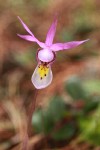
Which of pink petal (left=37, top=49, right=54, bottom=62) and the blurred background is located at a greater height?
the blurred background

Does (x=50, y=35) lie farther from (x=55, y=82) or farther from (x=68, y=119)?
(x=55, y=82)

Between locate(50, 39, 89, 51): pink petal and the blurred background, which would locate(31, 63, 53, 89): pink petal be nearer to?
locate(50, 39, 89, 51): pink petal

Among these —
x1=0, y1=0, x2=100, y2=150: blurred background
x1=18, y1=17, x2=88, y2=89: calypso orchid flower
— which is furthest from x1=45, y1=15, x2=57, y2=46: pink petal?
x1=0, y1=0, x2=100, y2=150: blurred background

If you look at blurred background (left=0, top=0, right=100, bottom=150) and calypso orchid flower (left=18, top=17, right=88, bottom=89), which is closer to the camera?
calypso orchid flower (left=18, top=17, right=88, bottom=89)

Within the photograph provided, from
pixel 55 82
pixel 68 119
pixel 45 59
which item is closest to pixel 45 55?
pixel 45 59

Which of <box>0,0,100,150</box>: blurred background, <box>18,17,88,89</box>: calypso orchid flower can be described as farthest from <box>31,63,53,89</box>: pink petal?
<box>0,0,100,150</box>: blurred background

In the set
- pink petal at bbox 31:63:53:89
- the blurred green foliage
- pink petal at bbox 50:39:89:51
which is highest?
the blurred green foliage

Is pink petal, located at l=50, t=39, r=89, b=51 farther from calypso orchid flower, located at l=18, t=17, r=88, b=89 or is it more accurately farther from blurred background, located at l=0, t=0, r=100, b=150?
blurred background, located at l=0, t=0, r=100, b=150
